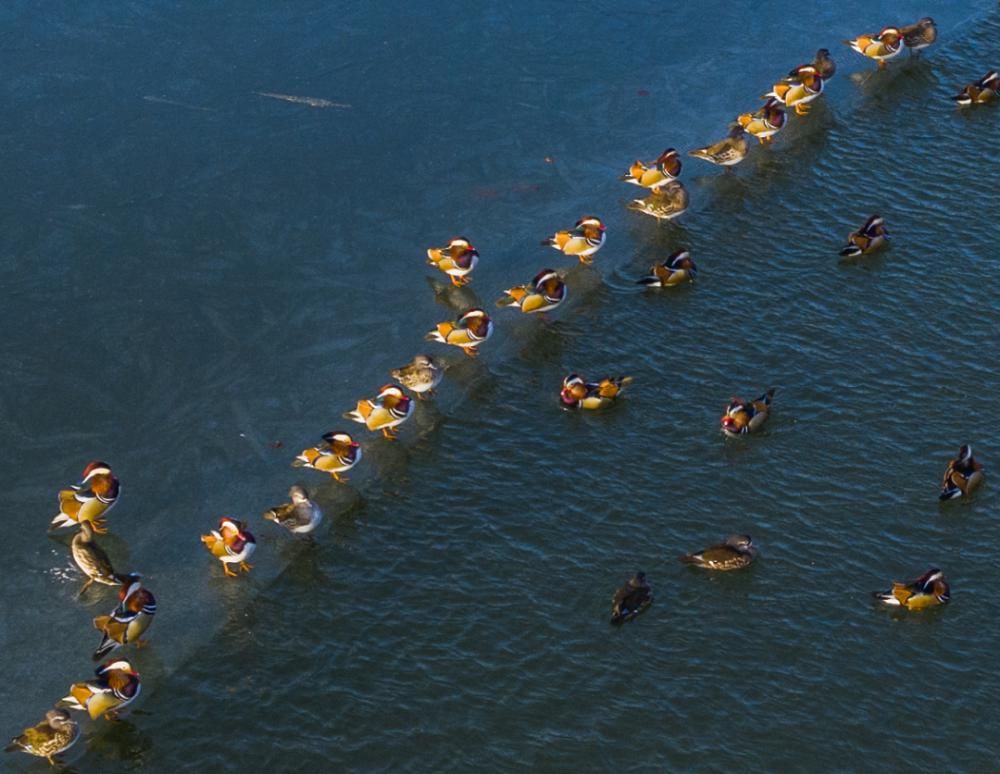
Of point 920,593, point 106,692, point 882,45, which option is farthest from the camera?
point 882,45

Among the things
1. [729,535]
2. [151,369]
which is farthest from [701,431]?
[151,369]

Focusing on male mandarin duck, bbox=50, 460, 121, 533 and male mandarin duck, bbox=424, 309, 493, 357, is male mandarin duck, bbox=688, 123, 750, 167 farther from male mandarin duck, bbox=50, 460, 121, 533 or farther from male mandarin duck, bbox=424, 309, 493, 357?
male mandarin duck, bbox=50, 460, 121, 533

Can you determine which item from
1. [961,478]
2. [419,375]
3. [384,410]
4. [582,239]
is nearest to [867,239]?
[582,239]

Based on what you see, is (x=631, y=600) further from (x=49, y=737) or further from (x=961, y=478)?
(x=49, y=737)

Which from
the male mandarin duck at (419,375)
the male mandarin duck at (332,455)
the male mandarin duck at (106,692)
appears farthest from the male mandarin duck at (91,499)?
the male mandarin duck at (419,375)

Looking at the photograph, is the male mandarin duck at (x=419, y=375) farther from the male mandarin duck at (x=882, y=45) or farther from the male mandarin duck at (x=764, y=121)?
the male mandarin duck at (x=882, y=45)

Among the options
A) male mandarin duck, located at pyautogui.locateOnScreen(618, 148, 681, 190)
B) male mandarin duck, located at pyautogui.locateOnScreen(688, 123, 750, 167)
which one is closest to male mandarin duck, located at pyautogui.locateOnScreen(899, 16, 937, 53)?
male mandarin duck, located at pyautogui.locateOnScreen(688, 123, 750, 167)

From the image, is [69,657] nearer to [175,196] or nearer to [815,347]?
[175,196]
